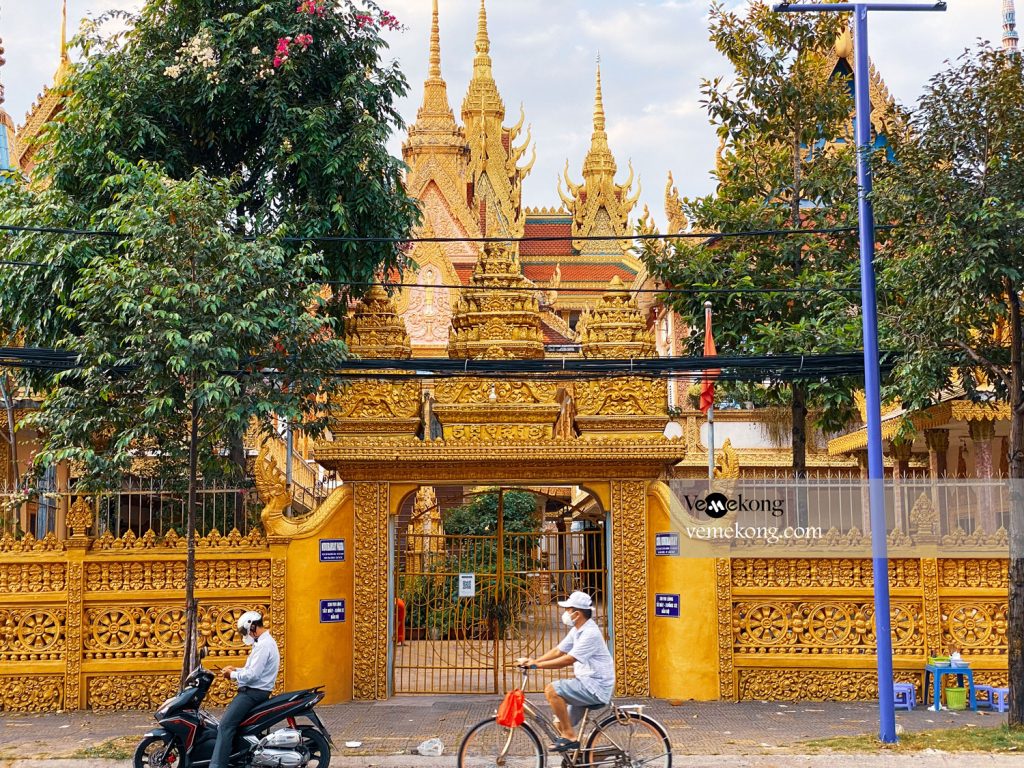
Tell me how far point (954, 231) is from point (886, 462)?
50.5 feet

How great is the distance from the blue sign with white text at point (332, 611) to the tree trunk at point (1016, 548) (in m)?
7.16

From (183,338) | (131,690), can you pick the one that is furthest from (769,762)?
(131,690)

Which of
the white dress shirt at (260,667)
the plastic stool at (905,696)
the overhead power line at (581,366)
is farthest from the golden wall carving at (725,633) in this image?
the white dress shirt at (260,667)

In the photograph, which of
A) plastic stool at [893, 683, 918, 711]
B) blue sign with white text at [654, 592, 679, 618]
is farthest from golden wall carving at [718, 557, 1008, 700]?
blue sign with white text at [654, 592, 679, 618]

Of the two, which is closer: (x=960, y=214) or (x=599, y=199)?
(x=960, y=214)

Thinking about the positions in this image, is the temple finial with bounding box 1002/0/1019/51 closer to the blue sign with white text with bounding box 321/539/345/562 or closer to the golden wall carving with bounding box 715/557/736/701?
the golden wall carving with bounding box 715/557/736/701

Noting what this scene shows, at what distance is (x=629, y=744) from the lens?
873cm

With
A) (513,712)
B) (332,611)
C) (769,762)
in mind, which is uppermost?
(332,611)

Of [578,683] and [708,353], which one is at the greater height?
[708,353]

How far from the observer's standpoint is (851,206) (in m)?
15.4

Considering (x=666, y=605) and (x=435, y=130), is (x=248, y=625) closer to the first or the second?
(x=666, y=605)

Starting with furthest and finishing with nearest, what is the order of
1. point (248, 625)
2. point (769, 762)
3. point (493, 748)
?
point (769, 762)
point (248, 625)
point (493, 748)

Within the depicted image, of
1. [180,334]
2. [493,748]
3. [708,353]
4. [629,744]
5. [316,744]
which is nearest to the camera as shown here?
[493,748]

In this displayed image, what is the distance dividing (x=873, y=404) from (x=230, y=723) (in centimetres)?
666
